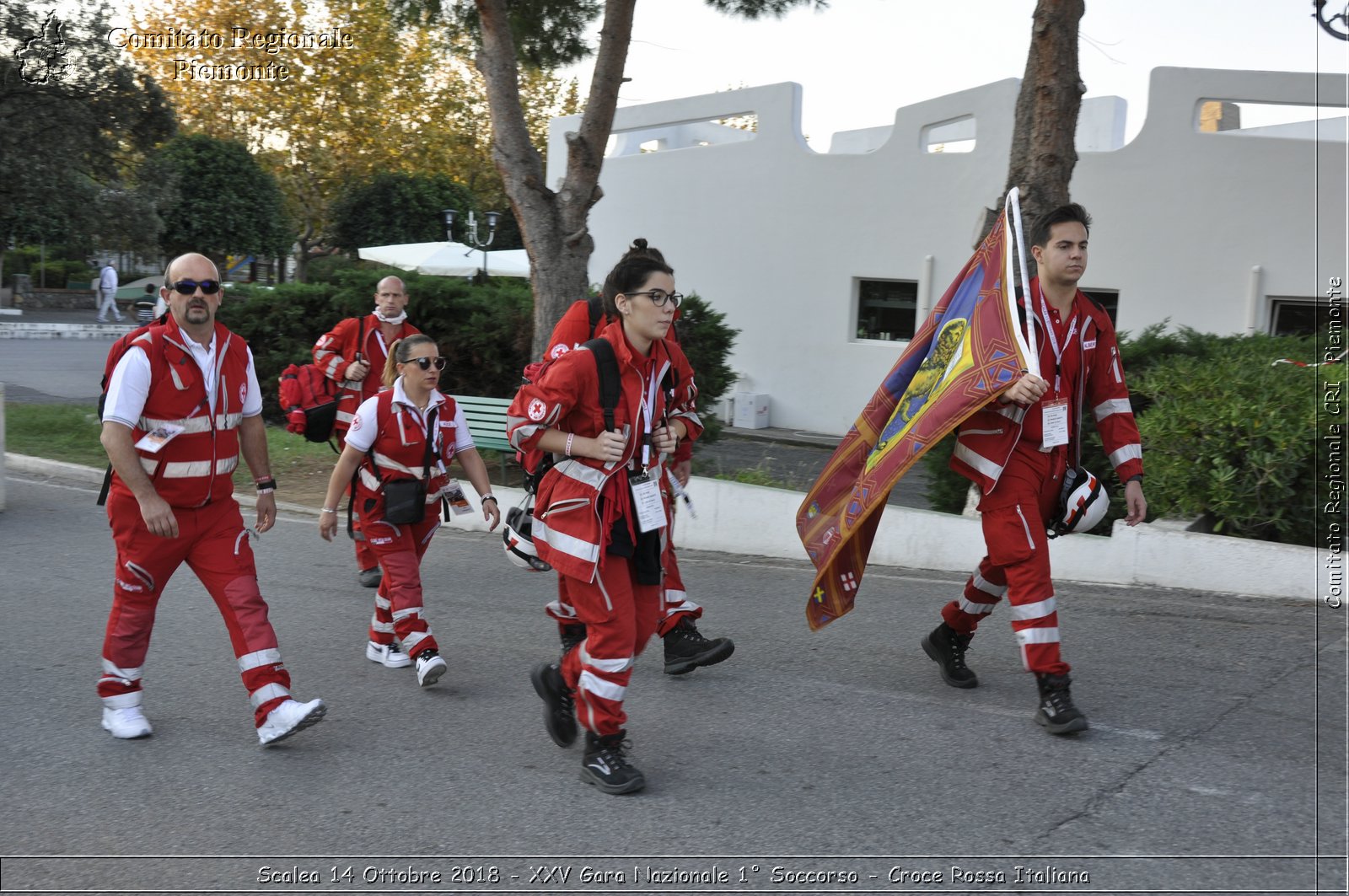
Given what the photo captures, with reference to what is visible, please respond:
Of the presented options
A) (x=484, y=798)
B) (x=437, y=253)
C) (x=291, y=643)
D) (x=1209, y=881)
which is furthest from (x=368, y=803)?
(x=437, y=253)

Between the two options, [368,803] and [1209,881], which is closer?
[1209,881]

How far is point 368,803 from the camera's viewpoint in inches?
171

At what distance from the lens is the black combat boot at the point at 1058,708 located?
4844 mm

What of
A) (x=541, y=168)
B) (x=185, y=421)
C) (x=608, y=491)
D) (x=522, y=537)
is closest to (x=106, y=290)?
(x=541, y=168)

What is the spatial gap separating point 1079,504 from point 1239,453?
103 inches

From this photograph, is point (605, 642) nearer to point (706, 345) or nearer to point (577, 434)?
point (577, 434)

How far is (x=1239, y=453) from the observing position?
278 inches

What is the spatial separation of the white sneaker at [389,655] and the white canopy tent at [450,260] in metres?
19.5

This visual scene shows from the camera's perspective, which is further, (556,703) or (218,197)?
(218,197)

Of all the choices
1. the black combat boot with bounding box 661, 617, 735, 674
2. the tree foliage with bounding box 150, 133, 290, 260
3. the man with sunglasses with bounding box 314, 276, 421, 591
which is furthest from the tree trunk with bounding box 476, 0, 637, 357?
the tree foliage with bounding box 150, 133, 290, 260

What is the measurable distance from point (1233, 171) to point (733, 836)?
1269 centimetres

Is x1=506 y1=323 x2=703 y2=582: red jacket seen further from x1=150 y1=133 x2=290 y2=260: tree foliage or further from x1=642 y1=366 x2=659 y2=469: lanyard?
x1=150 y1=133 x2=290 y2=260: tree foliage

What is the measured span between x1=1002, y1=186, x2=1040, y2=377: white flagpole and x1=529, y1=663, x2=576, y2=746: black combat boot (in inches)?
86.8

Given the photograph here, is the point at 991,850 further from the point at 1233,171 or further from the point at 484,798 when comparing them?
the point at 1233,171
